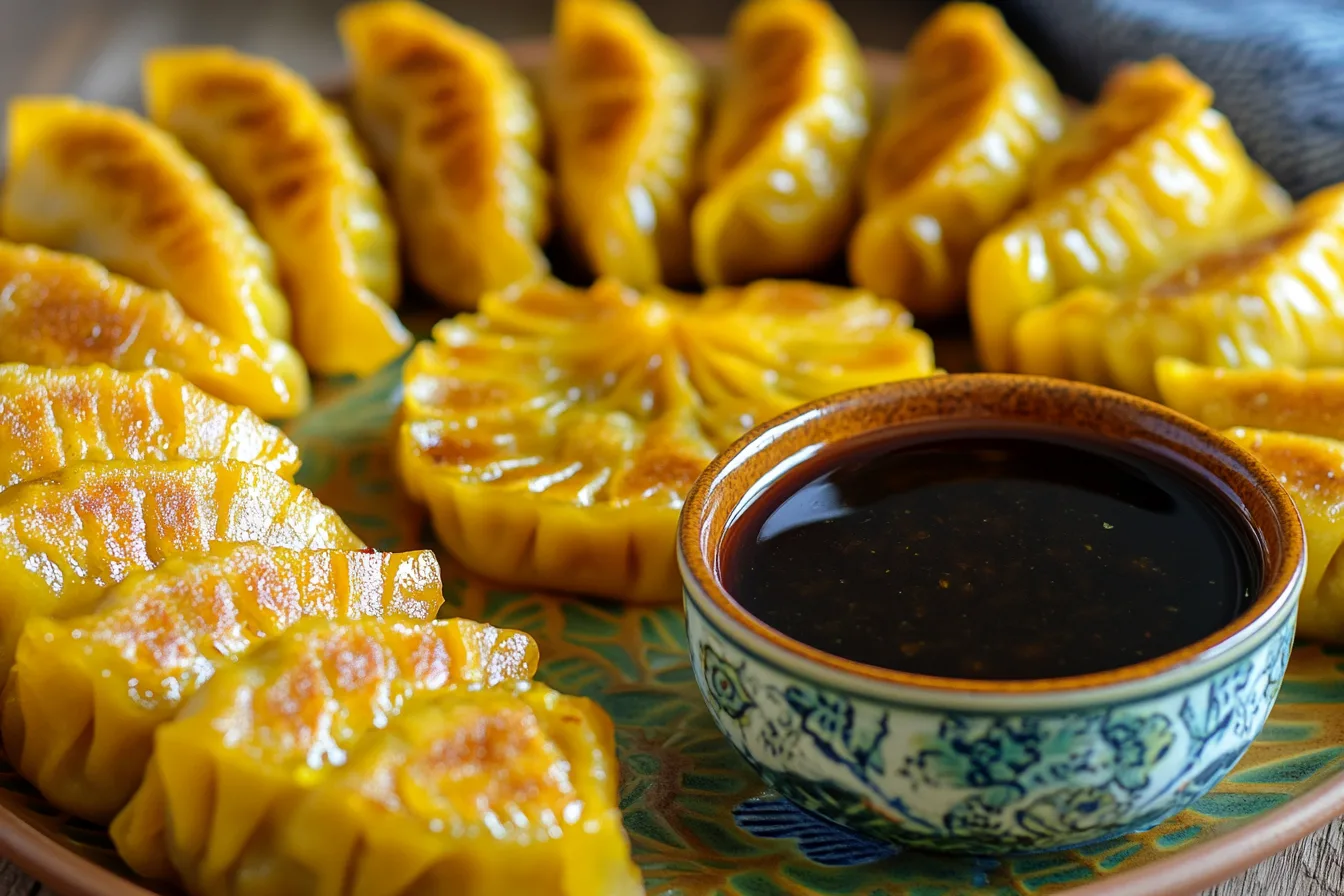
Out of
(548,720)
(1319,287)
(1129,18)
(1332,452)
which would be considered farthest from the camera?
(1129,18)

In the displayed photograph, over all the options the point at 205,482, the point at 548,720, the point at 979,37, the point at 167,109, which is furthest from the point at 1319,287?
the point at 167,109

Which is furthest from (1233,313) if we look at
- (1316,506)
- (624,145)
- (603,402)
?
(624,145)

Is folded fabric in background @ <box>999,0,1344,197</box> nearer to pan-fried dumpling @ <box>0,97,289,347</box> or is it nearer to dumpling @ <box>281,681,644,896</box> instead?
pan-fried dumpling @ <box>0,97,289,347</box>

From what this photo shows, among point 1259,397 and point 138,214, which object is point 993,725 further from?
point 138,214

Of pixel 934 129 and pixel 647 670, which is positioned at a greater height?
pixel 934 129

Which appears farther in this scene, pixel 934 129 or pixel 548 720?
pixel 934 129

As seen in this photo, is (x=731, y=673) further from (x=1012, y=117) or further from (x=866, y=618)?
(x=1012, y=117)

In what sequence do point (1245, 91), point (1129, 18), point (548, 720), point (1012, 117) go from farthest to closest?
point (1129, 18), point (1245, 91), point (1012, 117), point (548, 720)

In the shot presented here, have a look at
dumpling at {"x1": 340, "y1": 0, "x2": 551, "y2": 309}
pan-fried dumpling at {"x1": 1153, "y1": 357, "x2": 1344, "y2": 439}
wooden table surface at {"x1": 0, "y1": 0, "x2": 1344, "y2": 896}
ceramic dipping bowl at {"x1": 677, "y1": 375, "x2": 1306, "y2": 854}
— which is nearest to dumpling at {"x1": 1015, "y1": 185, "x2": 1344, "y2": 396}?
pan-fried dumpling at {"x1": 1153, "y1": 357, "x2": 1344, "y2": 439}
